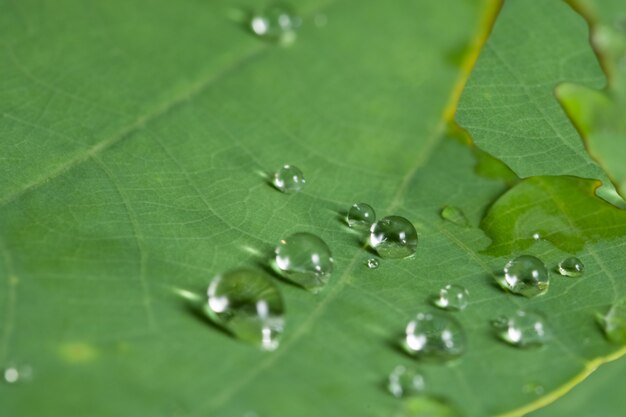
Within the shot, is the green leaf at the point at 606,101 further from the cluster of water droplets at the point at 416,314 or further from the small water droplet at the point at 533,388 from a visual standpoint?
the small water droplet at the point at 533,388

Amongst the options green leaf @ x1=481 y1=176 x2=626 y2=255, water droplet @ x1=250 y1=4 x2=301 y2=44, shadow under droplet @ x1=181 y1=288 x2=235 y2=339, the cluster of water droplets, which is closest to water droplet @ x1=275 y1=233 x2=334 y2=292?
the cluster of water droplets

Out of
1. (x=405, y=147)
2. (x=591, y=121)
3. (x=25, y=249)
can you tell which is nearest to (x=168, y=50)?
(x=405, y=147)

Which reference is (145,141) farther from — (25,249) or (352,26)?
(352,26)

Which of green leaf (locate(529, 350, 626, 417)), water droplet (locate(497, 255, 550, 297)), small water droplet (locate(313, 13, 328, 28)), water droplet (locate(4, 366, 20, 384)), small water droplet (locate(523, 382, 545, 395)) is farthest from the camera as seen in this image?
small water droplet (locate(313, 13, 328, 28))

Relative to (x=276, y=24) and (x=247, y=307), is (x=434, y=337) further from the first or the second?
(x=276, y=24)

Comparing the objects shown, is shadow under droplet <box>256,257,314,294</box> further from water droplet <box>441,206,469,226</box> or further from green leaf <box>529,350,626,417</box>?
green leaf <box>529,350,626,417</box>
